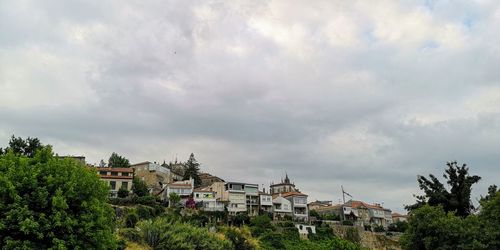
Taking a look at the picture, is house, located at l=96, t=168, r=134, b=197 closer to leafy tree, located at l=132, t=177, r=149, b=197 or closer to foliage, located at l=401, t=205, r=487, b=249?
leafy tree, located at l=132, t=177, r=149, b=197

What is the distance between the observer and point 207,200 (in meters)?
68.9

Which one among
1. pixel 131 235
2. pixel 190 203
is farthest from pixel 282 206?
pixel 131 235

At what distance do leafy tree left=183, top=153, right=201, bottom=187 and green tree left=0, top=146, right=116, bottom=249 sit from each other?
66877 mm

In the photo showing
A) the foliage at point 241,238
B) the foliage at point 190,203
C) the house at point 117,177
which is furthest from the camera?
the house at point 117,177

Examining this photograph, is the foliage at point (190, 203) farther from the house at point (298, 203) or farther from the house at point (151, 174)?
the house at point (298, 203)

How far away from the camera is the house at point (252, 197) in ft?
247

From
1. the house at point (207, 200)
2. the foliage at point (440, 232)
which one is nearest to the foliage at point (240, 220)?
the house at point (207, 200)

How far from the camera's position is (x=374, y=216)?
92750 millimetres

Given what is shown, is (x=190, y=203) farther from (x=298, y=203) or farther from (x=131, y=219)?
(x=298, y=203)

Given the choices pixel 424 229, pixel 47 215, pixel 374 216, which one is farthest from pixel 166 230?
pixel 374 216

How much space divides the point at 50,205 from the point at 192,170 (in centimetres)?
7132

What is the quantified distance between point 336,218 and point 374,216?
57.5 feet

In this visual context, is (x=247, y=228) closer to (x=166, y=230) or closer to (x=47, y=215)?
(x=166, y=230)

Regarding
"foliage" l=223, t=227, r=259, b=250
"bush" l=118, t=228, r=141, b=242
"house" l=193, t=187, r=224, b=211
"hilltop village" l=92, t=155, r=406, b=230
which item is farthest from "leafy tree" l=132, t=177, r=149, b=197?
"bush" l=118, t=228, r=141, b=242
